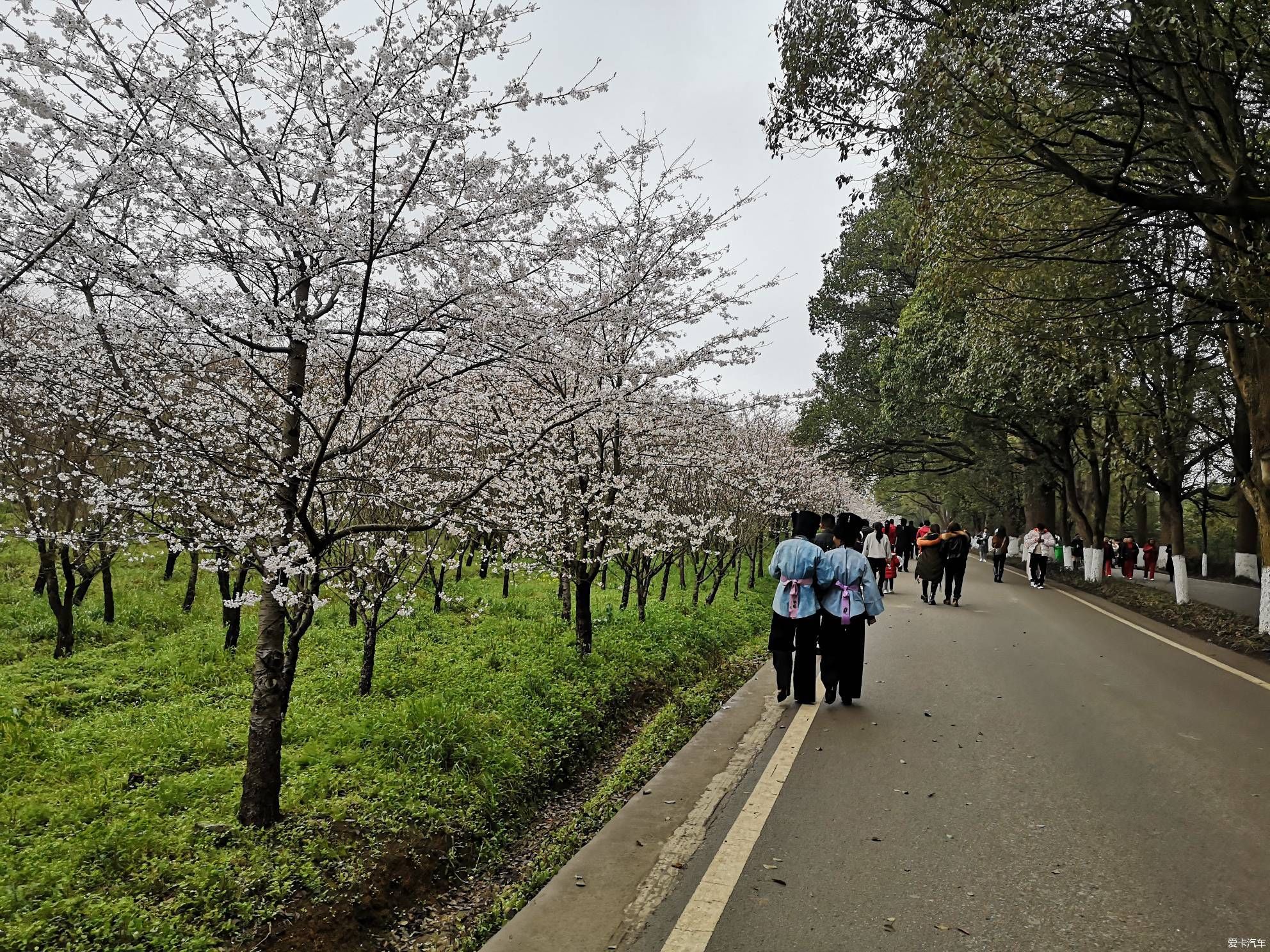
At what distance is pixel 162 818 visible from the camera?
4457 mm

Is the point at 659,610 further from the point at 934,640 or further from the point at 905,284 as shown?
the point at 905,284

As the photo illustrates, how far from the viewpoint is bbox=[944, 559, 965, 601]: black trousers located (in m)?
15.2

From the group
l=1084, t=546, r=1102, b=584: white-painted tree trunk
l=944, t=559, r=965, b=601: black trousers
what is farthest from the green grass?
l=1084, t=546, r=1102, b=584: white-painted tree trunk

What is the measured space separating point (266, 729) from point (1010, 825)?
4.23 m

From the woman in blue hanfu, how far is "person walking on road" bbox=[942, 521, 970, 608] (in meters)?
9.09

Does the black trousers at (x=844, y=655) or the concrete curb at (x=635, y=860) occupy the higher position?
the black trousers at (x=844, y=655)

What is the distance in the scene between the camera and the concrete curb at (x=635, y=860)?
3.31 metres

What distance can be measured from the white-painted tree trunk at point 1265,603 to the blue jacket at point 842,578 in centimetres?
780

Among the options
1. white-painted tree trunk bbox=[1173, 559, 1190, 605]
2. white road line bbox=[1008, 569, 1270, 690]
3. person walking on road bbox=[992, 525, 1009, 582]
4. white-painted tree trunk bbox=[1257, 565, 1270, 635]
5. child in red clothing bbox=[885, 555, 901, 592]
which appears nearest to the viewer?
white road line bbox=[1008, 569, 1270, 690]

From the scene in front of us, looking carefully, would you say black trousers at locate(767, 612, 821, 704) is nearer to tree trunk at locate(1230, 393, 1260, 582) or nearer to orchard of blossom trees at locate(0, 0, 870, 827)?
orchard of blossom trees at locate(0, 0, 870, 827)

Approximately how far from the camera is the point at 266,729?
4457 millimetres

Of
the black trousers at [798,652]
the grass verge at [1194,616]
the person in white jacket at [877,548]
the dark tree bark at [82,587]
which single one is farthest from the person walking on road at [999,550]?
the dark tree bark at [82,587]

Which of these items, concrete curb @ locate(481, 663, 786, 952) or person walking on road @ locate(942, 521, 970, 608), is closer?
concrete curb @ locate(481, 663, 786, 952)

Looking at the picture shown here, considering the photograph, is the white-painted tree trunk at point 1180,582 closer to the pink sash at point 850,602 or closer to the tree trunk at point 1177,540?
the tree trunk at point 1177,540
